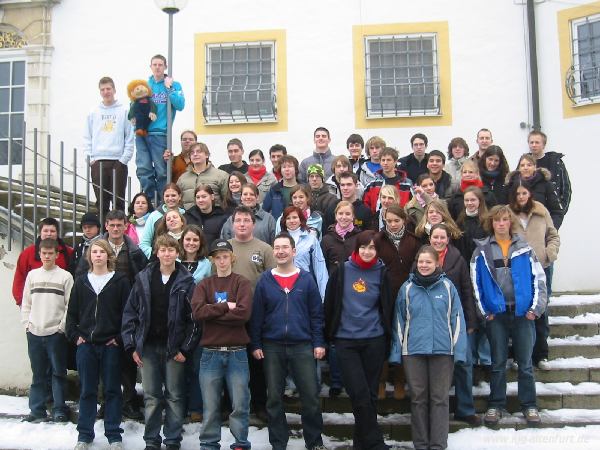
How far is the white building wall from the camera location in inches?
389

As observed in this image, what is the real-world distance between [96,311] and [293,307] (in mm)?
1624

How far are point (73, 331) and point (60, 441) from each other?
934 mm

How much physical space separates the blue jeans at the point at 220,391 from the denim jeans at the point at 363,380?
766 mm

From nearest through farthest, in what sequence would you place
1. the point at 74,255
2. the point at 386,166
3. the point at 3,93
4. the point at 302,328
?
the point at 302,328 → the point at 74,255 → the point at 386,166 → the point at 3,93

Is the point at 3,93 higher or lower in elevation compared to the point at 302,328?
higher

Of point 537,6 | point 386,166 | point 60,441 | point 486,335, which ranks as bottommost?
point 60,441

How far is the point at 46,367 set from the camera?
21.8 ft

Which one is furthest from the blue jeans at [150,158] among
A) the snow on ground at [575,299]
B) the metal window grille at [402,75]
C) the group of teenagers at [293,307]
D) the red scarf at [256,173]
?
the snow on ground at [575,299]

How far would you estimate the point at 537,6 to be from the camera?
10039 millimetres

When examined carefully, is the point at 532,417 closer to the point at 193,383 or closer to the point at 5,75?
the point at 193,383

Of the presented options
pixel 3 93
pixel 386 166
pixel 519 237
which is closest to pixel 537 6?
pixel 386 166

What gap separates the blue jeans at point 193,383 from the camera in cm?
594

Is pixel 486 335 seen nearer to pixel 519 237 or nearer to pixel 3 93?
pixel 519 237

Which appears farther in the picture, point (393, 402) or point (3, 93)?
point (3, 93)
